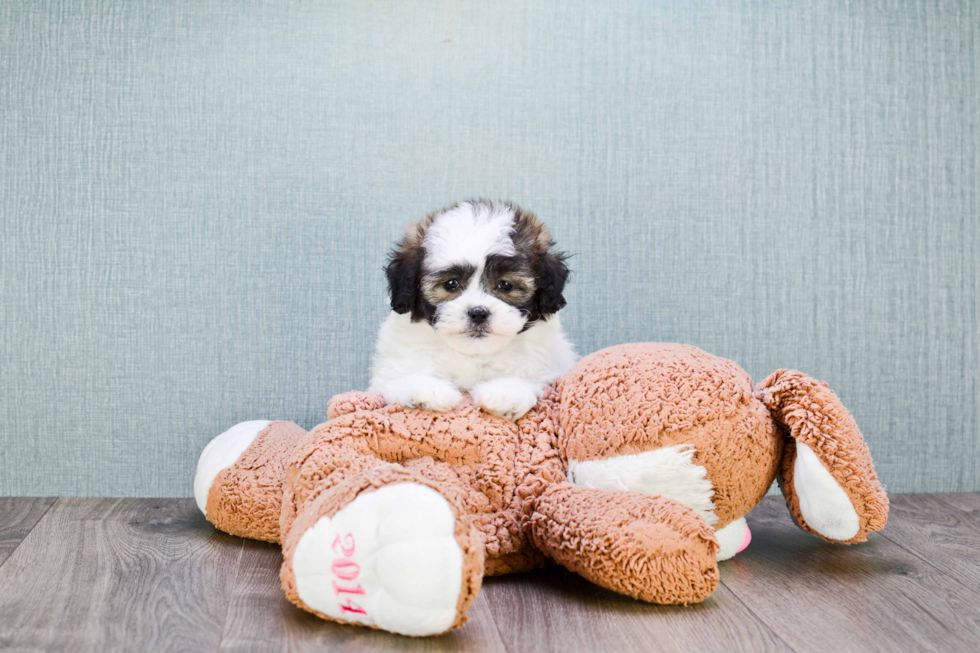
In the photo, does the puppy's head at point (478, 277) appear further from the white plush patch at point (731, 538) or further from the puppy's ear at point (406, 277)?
the white plush patch at point (731, 538)

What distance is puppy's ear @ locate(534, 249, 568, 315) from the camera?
5.39 feet

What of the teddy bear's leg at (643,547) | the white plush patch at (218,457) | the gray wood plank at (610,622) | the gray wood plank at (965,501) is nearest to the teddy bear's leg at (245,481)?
the white plush patch at (218,457)

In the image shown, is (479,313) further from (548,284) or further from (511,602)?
(511,602)

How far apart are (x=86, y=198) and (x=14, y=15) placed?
0.54 metres

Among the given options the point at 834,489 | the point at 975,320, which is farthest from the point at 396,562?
the point at 975,320

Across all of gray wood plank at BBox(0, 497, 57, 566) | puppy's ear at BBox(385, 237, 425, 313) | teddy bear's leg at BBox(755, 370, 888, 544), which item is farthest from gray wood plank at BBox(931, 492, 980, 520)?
gray wood plank at BBox(0, 497, 57, 566)

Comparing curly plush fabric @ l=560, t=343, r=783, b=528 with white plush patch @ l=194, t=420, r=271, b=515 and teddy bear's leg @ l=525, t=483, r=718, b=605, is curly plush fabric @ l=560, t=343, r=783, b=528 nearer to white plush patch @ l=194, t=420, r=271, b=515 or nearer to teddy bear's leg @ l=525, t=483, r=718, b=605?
teddy bear's leg @ l=525, t=483, r=718, b=605

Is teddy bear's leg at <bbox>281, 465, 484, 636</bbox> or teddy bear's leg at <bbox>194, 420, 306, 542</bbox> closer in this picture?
teddy bear's leg at <bbox>281, 465, 484, 636</bbox>

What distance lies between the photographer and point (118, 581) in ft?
4.87

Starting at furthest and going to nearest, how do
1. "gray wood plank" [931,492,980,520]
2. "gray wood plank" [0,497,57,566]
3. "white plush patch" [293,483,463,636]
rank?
"gray wood plank" [931,492,980,520] < "gray wood plank" [0,497,57,566] < "white plush patch" [293,483,463,636]

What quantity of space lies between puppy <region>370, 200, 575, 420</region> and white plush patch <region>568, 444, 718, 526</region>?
9.8 inches

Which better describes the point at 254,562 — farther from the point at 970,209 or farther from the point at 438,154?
the point at 970,209

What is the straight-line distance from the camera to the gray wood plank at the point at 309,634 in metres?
1.18

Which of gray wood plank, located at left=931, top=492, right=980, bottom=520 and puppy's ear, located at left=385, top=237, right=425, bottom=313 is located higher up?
puppy's ear, located at left=385, top=237, right=425, bottom=313
